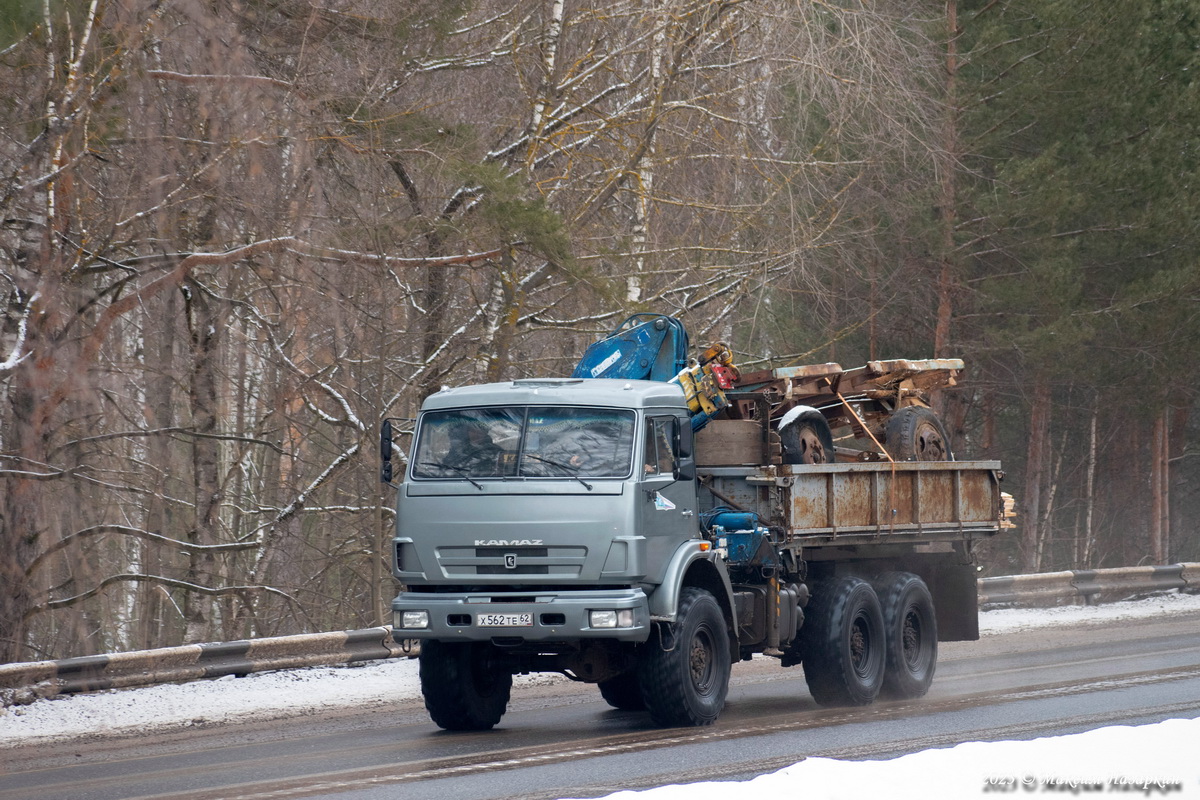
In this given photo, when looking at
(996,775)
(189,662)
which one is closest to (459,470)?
(189,662)

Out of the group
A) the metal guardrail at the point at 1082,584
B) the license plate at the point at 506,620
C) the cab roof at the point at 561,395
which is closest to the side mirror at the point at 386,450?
the cab roof at the point at 561,395

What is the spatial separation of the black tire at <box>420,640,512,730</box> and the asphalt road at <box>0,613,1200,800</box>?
19 cm

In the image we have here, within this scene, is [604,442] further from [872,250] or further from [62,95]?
[872,250]

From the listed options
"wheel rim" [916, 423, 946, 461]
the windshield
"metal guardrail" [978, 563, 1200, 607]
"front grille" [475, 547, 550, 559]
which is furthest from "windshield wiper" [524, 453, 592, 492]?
"metal guardrail" [978, 563, 1200, 607]

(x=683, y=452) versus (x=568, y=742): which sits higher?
(x=683, y=452)

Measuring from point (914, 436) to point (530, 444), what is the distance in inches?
181

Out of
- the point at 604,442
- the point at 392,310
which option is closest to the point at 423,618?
the point at 604,442

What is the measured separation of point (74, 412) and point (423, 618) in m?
4.35

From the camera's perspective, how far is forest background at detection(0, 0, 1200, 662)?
12547mm

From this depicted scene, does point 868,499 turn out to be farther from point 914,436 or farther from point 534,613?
point 534,613

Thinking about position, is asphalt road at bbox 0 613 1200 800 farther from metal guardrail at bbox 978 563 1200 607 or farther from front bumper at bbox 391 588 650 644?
metal guardrail at bbox 978 563 1200 607

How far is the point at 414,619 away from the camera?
10.0 meters

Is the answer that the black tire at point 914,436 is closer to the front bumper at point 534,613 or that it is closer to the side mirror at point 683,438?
the side mirror at point 683,438

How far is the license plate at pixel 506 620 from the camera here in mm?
9758
